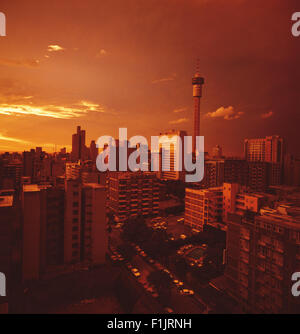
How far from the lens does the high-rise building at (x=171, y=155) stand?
16.8m

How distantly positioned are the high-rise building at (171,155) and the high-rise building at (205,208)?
9.11 metres

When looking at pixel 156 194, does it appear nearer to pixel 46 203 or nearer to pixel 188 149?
pixel 46 203

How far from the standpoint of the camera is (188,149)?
18.0 meters

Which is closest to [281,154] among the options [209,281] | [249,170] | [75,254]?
[249,170]

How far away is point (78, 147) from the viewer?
1468 cm

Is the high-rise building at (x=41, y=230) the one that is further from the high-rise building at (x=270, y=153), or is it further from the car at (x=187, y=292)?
the high-rise building at (x=270, y=153)

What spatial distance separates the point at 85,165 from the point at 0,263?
9013 mm

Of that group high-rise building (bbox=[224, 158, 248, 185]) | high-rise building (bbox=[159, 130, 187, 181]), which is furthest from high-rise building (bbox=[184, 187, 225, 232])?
high-rise building (bbox=[159, 130, 187, 181])

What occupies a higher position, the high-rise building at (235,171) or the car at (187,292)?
the high-rise building at (235,171)

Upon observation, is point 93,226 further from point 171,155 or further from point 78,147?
point 171,155
